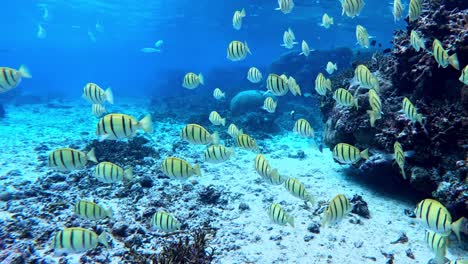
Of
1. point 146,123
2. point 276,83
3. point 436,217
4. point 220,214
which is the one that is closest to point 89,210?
point 146,123

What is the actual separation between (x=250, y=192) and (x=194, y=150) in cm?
460

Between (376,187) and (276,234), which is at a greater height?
(376,187)

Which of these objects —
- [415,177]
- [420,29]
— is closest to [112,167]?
[415,177]

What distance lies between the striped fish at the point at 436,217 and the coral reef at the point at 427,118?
1.94m

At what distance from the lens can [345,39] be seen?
176 ft

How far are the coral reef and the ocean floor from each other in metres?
0.93

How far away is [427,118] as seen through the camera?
6336mm

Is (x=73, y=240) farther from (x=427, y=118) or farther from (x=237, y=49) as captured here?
(x=427, y=118)

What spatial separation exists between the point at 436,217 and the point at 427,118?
3.52 metres

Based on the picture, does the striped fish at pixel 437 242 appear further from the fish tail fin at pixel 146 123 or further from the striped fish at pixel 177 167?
the fish tail fin at pixel 146 123

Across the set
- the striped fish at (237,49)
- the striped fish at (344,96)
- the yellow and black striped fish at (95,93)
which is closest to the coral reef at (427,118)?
the striped fish at (344,96)

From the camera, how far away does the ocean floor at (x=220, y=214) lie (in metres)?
5.07

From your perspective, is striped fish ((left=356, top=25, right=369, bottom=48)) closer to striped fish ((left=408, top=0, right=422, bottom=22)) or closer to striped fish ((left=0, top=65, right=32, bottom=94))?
striped fish ((left=408, top=0, right=422, bottom=22))

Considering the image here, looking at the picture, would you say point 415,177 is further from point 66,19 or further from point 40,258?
point 66,19
